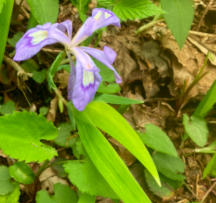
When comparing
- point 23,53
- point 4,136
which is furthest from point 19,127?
point 23,53

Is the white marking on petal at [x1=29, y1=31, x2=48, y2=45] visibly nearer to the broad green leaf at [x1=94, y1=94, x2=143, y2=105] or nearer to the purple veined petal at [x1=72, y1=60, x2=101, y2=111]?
the purple veined petal at [x1=72, y1=60, x2=101, y2=111]

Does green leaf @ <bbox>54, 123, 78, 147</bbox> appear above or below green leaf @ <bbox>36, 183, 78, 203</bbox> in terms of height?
above

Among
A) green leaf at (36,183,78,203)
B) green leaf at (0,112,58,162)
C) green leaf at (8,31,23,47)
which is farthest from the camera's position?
green leaf at (8,31,23,47)

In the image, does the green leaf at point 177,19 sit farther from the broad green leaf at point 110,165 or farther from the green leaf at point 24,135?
the green leaf at point 24,135

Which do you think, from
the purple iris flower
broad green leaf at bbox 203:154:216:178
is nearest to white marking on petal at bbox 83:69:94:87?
the purple iris flower

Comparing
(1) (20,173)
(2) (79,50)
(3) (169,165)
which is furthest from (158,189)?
(2) (79,50)

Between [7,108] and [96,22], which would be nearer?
[96,22]

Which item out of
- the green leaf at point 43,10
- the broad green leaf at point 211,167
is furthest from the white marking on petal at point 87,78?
the broad green leaf at point 211,167

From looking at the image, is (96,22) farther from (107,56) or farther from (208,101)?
(208,101)

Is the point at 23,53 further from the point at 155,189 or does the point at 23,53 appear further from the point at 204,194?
the point at 204,194
